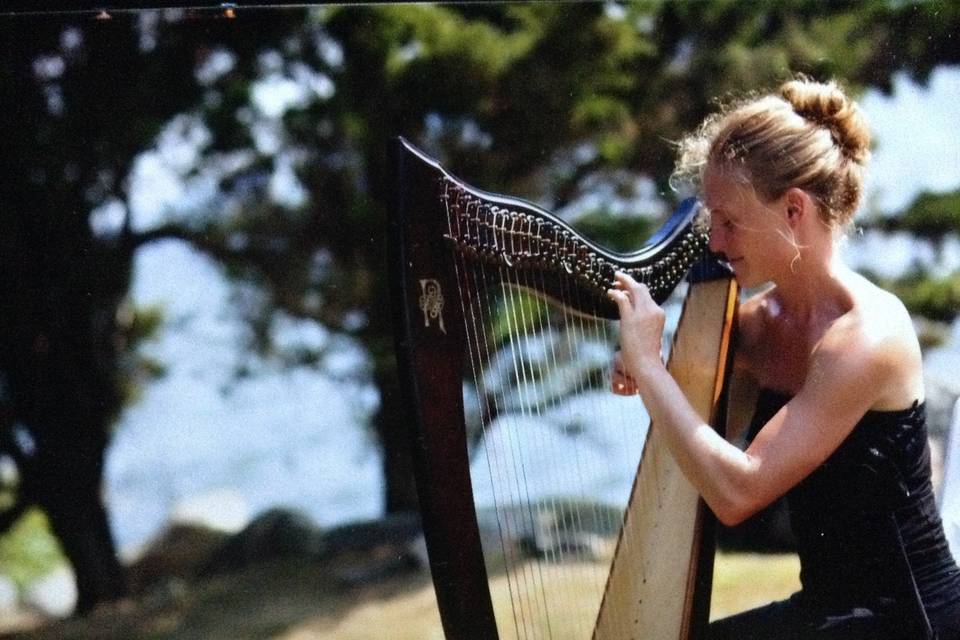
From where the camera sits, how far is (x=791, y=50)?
13.3 feet

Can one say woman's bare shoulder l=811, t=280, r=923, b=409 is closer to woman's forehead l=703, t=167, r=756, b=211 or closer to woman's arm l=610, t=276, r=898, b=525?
woman's arm l=610, t=276, r=898, b=525

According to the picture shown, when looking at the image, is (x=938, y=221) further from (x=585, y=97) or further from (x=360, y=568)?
(x=360, y=568)

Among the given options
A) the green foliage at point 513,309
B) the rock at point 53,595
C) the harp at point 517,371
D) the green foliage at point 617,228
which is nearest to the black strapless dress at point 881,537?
the harp at point 517,371

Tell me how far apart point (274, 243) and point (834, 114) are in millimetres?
2739

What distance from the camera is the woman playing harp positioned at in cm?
136

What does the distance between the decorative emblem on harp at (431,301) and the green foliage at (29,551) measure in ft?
9.79

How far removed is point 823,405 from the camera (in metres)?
1.35

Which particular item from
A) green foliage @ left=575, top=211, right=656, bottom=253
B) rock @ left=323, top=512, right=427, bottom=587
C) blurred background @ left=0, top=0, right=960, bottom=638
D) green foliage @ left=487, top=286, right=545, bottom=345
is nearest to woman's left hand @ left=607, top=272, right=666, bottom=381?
green foliage @ left=487, top=286, right=545, bottom=345

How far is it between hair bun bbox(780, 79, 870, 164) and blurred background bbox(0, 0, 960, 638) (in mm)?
2354

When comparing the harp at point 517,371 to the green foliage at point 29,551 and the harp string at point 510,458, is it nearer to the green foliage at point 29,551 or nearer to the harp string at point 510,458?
the harp string at point 510,458

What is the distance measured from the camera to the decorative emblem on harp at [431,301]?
3.77ft

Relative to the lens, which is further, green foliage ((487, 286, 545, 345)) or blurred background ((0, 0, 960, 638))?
blurred background ((0, 0, 960, 638))

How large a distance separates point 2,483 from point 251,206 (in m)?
1.26

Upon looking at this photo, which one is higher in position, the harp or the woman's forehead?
the woman's forehead
